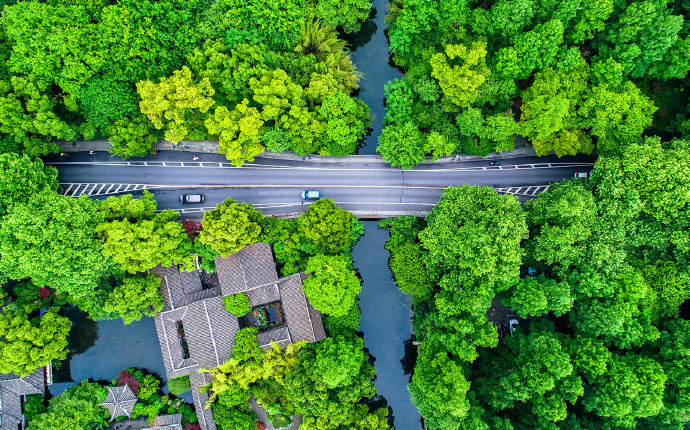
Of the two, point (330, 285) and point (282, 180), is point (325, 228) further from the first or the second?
point (282, 180)

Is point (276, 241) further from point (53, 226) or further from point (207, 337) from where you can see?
point (53, 226)

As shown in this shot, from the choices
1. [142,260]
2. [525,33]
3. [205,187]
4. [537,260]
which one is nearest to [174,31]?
[205,187]

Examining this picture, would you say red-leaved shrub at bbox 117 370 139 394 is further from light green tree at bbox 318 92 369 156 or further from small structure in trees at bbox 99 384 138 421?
light green tree at bbox 318 92 369 156

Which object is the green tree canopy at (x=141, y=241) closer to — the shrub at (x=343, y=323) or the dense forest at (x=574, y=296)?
the shrub at (x=343, y=323)

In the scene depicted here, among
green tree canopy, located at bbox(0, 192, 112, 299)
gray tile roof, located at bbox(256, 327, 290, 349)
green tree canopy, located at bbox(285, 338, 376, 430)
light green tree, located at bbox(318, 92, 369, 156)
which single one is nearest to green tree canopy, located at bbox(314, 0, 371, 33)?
light green tree, located at bbox(318, 92, 369, 156)

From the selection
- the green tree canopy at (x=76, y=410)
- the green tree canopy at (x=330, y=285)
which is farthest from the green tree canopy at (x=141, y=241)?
the green tree canopy at (x=76, y=410)
